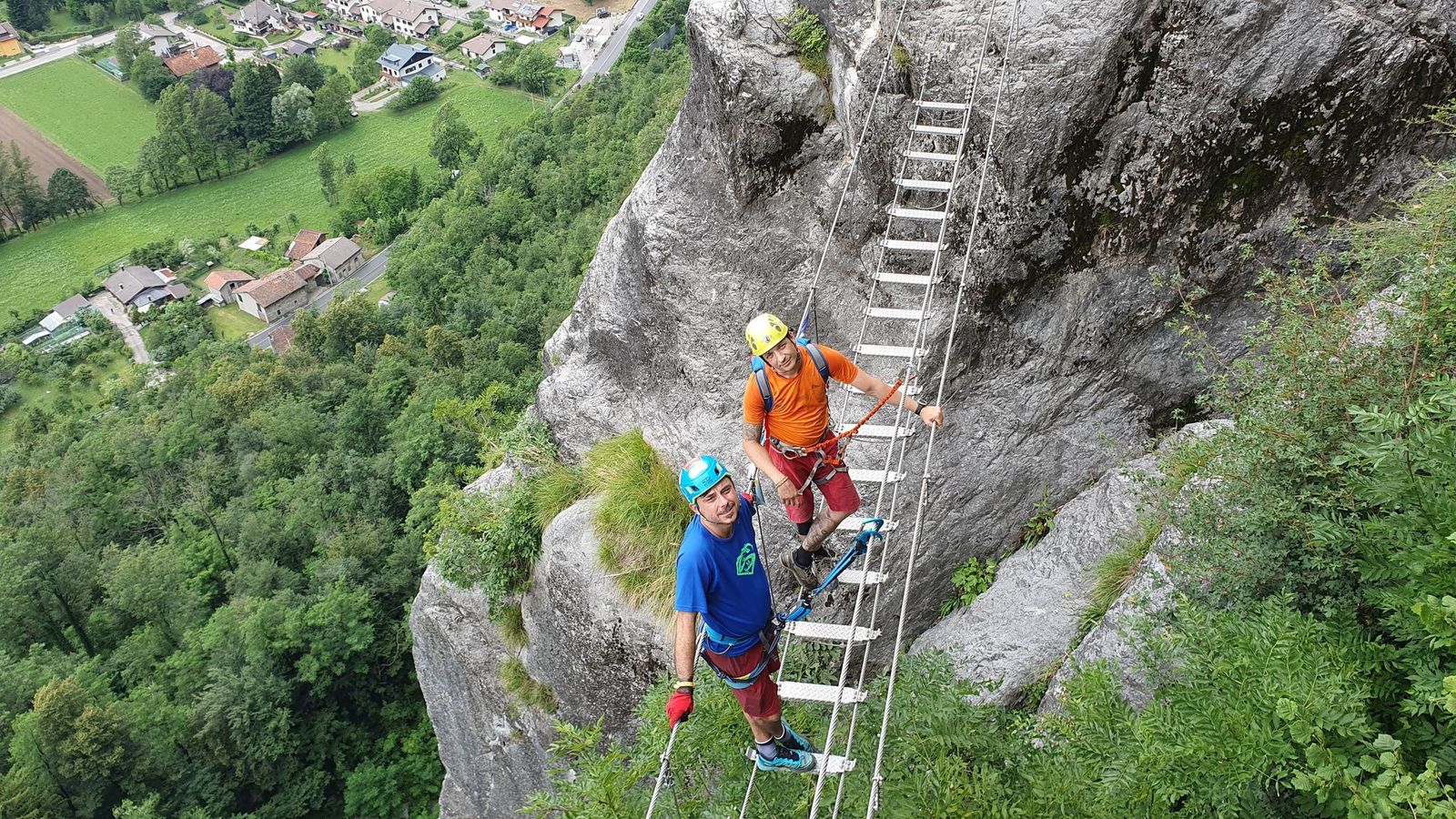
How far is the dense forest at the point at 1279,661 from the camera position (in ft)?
12.9

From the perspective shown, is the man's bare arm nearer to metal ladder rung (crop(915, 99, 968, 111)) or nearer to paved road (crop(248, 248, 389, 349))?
metal ladder rung (crop(915, 99, 968, 111))

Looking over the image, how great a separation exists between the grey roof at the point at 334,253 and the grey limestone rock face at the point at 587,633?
64.7 metres

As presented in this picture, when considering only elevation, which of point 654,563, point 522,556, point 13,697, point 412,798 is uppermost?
point 654,563

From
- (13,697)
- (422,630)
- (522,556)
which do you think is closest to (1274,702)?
(522,556)

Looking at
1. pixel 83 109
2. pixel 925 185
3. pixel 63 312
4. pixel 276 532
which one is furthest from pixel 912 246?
pixel 83 109

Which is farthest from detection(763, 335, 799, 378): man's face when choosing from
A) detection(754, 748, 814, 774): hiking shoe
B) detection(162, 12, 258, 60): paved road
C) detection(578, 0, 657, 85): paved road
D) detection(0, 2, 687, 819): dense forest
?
detection(162, 12, 258, 60): paved road

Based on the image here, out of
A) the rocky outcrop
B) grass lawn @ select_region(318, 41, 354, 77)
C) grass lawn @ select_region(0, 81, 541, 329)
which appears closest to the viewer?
the rocky outcrop

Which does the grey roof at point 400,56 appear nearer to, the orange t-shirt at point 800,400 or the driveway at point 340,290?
the driveway at point 340,290

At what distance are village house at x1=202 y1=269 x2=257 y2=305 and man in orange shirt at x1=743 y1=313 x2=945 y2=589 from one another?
73.1 meters

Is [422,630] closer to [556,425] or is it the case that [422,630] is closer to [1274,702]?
[556,425]

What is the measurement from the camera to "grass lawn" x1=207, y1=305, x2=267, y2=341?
66375 mm

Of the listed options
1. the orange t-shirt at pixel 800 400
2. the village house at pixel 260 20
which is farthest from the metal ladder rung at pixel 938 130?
the village house at pixel 260 20

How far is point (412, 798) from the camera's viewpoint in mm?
28922

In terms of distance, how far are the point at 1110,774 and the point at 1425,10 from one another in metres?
7.55
